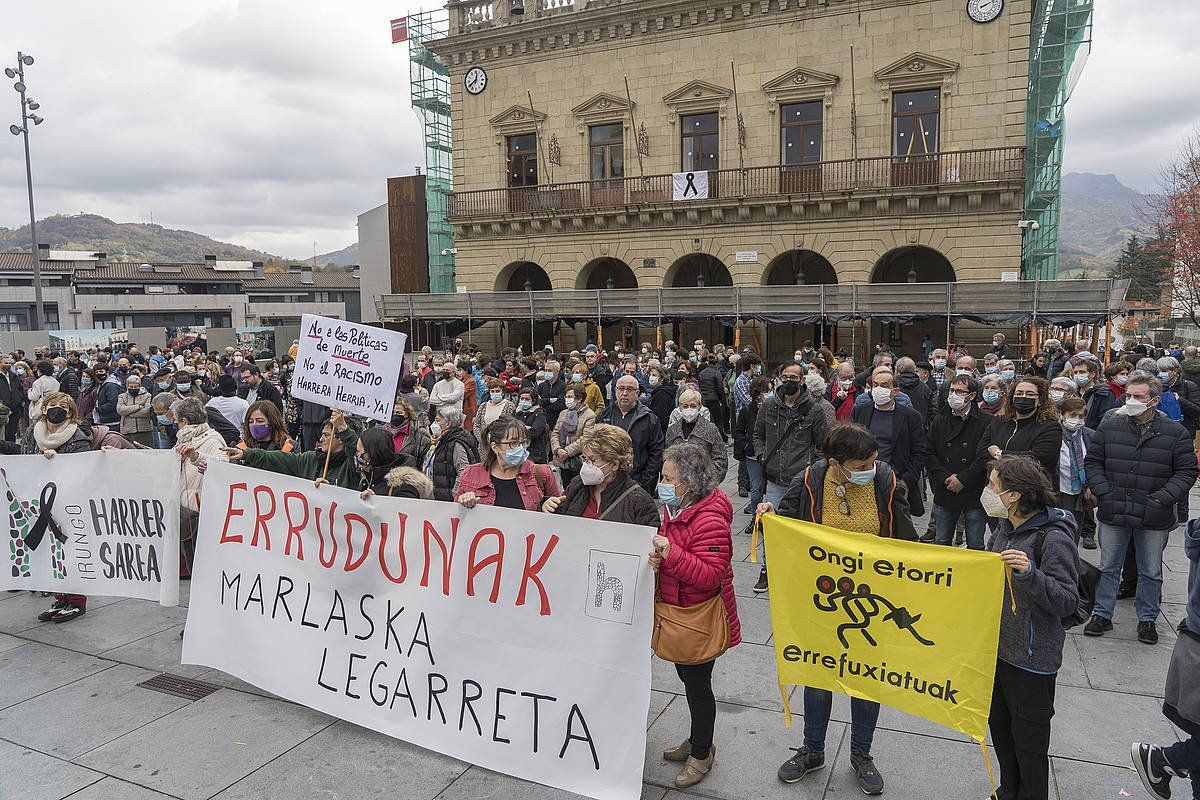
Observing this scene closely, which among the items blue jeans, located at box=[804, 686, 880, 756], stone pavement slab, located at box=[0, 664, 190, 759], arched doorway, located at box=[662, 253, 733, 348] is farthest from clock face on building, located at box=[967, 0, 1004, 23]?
stone pavement slab, located at box=[0, 664, 190, 759]

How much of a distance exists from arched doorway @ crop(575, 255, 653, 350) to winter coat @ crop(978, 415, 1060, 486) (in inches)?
897

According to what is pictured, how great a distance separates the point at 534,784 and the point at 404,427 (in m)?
4.15

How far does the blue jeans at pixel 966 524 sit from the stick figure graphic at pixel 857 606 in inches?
A: 147

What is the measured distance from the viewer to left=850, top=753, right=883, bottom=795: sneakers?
3.99m

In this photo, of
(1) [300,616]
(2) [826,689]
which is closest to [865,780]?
(2) [826,689]

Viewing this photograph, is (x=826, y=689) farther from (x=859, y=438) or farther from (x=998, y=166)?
(x=998, y=166)

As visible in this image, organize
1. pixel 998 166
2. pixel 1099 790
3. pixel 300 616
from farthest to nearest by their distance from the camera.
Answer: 1. pixel 998 166
2. pixel 300 616
3. pixel 1099 790

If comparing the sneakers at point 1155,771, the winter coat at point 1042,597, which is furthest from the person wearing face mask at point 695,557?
the sneakers at point 1155,771

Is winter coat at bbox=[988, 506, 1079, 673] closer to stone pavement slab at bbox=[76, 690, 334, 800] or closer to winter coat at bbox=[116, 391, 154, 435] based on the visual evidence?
stone pavement slab at bbox=[76, 690, 334, 800]

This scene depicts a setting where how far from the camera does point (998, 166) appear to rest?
79.8 ft

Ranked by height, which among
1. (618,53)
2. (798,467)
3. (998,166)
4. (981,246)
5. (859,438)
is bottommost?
(798,467)

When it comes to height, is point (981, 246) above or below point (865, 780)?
above

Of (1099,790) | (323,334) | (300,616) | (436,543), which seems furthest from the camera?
(323,334)

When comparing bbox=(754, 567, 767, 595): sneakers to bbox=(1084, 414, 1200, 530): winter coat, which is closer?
bbox=(1084, 414, 1200, 530): winter coat
